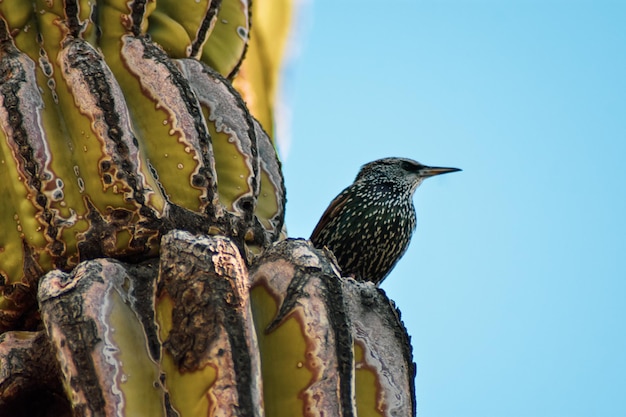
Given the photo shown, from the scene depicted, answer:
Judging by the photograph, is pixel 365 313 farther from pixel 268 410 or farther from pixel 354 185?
pixel 354 185

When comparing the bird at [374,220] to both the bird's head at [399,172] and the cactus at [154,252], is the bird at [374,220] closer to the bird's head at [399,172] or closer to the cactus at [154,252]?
the bird's head at [399,172]

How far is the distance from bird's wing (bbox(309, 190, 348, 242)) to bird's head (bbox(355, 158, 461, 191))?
0.22 metres

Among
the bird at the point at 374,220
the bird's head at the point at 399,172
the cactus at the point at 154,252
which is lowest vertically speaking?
the cactus at the point at 154,252

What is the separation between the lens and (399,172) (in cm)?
679

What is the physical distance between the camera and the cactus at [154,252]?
296 cm

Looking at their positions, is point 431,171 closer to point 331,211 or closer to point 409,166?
point 409,166

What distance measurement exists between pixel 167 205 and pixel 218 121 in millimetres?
412

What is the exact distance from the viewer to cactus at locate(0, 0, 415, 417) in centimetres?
A: 296

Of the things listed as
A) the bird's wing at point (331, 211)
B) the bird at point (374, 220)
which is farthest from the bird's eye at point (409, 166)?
the bird's wing at point (331, 211)

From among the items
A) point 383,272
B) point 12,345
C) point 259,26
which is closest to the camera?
point 12,345

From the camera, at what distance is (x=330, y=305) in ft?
10.2

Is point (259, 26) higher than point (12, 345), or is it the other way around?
point (259, 26)

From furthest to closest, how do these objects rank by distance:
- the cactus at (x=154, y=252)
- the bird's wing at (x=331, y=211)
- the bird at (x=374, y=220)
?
the bird's wing at (x=331, y=211) < the bird at (x=374, y=220) < the cactus at (x=154, y=252)

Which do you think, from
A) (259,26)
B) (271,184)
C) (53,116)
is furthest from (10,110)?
(259,26)
